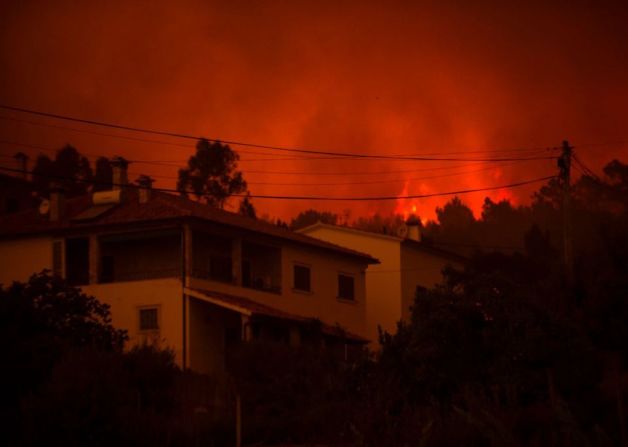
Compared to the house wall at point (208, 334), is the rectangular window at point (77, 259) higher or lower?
higher

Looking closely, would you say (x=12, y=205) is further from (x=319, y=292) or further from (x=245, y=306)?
(x=245, y=306)

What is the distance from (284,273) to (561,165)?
39.8 feet

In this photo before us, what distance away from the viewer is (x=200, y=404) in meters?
23.3

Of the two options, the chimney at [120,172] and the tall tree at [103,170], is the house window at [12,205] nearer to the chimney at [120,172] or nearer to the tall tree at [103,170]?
the tall tree at [103,170]

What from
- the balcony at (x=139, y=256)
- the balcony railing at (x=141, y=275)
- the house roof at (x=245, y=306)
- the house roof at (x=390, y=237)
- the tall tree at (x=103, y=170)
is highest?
the tall tree at (x=103, y=170)

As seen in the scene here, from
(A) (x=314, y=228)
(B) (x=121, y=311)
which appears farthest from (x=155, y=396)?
(A) (x=314, y=228)

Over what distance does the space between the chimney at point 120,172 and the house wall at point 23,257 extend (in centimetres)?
379

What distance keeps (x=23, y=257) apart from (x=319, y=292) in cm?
1215

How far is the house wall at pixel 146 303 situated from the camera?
1373 inches

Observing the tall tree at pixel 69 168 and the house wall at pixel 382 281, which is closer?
the house wall at pixel 382 281

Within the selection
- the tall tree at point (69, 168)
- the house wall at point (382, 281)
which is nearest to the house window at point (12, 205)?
the tall tree at point (69, 168)

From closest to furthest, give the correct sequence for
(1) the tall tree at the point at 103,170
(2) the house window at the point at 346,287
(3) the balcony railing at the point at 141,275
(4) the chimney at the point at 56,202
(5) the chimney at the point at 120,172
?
1. (3) the balcony railing at the point at 141,275
2. (4) the chimney at the point at 56,202
3. (5) the chimney at the point at 120,172
4. (2) the house window at the point at 346,287
5. (1) the tall tree at the point at 103,170

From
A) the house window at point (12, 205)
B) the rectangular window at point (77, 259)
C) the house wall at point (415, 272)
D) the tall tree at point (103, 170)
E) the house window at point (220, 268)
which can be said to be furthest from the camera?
the tall tree at point (103, 170)

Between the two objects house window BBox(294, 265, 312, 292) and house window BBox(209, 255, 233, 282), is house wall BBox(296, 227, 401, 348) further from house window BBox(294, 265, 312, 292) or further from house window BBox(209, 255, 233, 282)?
house window BBox(209, 255, 233, 282)
